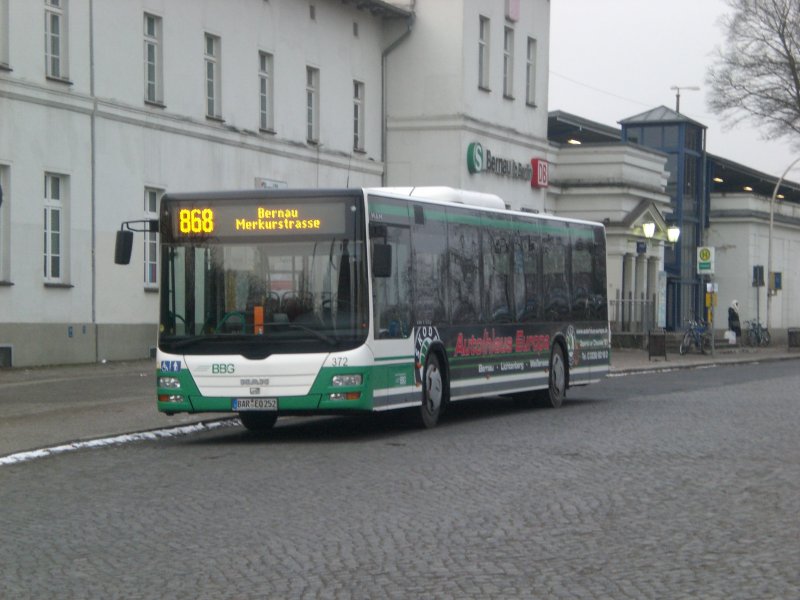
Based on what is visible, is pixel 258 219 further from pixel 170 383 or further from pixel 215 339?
pixel 170 383

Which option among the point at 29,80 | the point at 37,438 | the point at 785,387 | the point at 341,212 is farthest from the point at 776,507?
the point at 29,80

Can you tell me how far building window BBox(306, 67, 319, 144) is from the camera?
141ft

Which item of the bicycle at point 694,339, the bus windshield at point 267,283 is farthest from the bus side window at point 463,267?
the bicycle at point 694,339

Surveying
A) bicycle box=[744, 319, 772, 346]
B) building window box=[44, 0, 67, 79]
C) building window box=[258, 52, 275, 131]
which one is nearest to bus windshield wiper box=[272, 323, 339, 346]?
building window box=[44, 0, 67, 79]

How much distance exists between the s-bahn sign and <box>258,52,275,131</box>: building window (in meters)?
8.04

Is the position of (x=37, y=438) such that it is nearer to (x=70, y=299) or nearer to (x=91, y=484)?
(x=91, y=484)

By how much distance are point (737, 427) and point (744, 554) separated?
33.1 feet

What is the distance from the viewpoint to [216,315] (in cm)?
1766

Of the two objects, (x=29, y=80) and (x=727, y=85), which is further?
(x=727, y=85)

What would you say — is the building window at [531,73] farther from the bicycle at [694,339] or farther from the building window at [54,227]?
the building window at [54,227]

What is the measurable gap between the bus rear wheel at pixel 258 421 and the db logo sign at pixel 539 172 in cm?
3279

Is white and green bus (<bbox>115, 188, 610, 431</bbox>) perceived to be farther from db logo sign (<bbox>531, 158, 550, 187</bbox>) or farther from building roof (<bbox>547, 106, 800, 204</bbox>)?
building roof (<bbox>547, 106, 800, 204</bbox>)

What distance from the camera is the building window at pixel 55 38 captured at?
31.7 meters

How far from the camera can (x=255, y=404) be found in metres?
Result: 17.5
